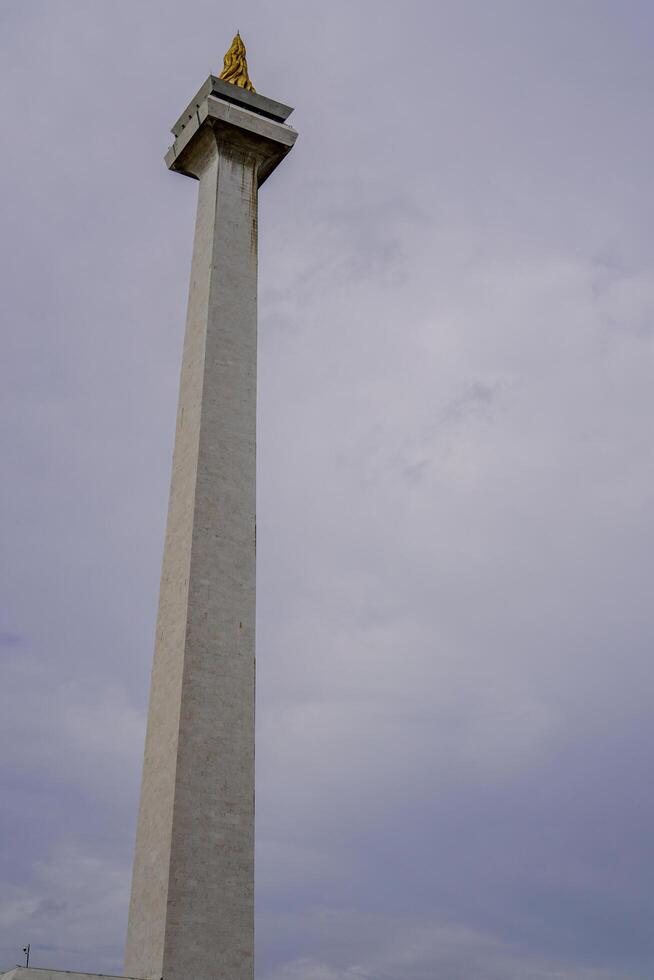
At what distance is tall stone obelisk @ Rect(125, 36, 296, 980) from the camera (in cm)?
2625

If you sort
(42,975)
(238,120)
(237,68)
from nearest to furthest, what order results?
(42,975), (238,120), (237,68)

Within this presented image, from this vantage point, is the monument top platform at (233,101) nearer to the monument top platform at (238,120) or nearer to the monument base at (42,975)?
the monument top platform at (238,120)

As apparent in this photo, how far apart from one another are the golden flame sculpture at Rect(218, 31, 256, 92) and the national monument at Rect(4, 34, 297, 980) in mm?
1543

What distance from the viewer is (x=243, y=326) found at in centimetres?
3419

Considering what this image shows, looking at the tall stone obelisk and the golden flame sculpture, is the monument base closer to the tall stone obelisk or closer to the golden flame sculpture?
the tall stone obelisk

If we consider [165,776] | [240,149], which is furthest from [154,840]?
[240,149]

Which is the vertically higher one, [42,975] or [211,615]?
[211,615]

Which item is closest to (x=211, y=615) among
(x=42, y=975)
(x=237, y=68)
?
(x=42, y=975)

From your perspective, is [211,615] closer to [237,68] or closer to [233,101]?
[233,101]

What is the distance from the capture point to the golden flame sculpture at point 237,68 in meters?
39.0

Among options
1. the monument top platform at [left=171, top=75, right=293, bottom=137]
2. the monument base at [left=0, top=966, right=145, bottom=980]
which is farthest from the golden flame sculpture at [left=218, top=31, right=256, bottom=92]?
the monument base at [left=0, top=966, right=145, bottom=980]

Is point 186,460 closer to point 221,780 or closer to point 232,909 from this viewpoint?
point 221,780

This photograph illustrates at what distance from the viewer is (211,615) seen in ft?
95.8

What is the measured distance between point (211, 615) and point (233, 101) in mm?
17418
